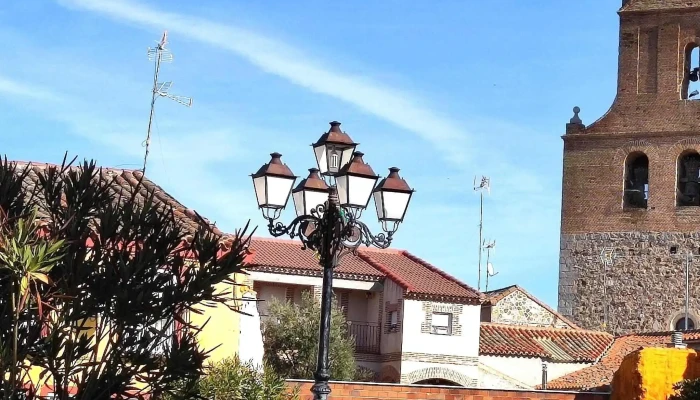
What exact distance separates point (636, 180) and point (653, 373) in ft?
68.4

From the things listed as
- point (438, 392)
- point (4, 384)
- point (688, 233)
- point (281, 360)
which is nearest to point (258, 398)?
point (438, 392)

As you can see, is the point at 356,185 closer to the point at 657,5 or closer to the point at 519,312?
the point at 657,5

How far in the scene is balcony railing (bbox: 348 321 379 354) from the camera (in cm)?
4016

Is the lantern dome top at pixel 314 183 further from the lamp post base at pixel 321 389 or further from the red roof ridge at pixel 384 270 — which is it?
the red roof ridge at pixel 384 270

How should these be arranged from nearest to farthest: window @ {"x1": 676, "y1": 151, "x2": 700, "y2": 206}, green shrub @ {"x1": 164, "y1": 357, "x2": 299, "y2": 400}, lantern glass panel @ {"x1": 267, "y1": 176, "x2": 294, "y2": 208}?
lantern glass panel @ {"x1": 267, "y1": 176, "x2": 294, "y2": 208} → green shrub @ {"x1": 164, "y1": 357, "x2": 299, "y2": 400} → window @ {"x1": 676, "y1": 151, "x2": 700, "y2": 206}

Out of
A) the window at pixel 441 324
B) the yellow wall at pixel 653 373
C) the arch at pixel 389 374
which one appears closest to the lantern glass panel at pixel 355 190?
the yellow wall at pixel 653 373

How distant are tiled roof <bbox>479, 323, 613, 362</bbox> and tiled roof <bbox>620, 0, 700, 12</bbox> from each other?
10157mm

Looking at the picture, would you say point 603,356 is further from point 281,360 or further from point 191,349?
point 191,349

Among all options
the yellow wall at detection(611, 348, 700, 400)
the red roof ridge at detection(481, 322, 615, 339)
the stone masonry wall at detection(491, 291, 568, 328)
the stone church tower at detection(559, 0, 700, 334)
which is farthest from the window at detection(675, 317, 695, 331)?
the yellow wall at detection(611, 348, 700, 400)

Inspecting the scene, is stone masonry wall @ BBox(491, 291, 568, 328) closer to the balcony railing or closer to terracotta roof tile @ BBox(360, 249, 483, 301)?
terracotta roof tile @ BBox(360, 249, 483, 301)

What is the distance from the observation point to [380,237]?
12.9 m

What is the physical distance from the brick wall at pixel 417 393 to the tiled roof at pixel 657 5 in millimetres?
23400

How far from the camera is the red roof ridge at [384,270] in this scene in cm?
3947

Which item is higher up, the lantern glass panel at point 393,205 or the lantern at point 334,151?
the lantern at point 334,151
